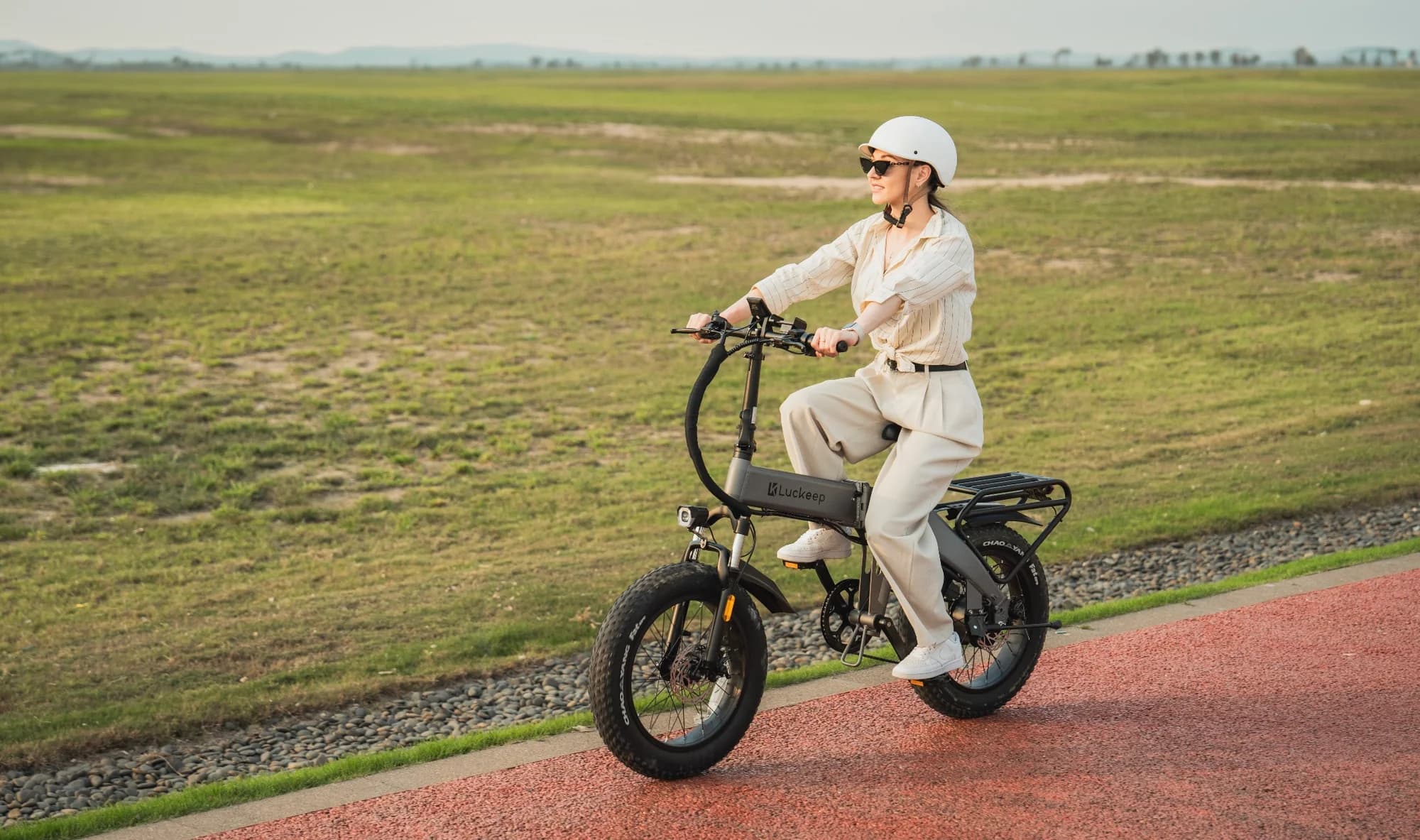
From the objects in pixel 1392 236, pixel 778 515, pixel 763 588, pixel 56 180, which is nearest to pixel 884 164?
pixel 778 515

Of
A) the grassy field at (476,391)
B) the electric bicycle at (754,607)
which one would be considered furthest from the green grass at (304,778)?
the grassy field at (476,391)

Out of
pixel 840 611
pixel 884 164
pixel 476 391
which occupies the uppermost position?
pixel 884 164

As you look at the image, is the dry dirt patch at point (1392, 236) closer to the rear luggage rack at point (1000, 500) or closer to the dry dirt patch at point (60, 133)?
the rear luggage rack at point (1000, 500)

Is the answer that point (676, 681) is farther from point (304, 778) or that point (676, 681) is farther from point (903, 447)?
point (304, 778)

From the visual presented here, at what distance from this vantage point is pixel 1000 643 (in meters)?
6.50

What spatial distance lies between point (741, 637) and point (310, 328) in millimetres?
16085

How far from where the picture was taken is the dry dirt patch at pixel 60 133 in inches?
2223

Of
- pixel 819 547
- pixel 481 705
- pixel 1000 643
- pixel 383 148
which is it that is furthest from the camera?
pixel 383 148

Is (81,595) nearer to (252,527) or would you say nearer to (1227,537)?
(252,527)

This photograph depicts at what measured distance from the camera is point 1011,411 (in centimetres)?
1577

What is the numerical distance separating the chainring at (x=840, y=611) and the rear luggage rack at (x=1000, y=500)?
0.51 metres

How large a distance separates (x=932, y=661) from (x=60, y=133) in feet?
200

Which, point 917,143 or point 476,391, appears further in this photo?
point 476,391

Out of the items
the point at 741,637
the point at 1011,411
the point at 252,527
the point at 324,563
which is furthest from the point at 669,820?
the point at 1011,411
